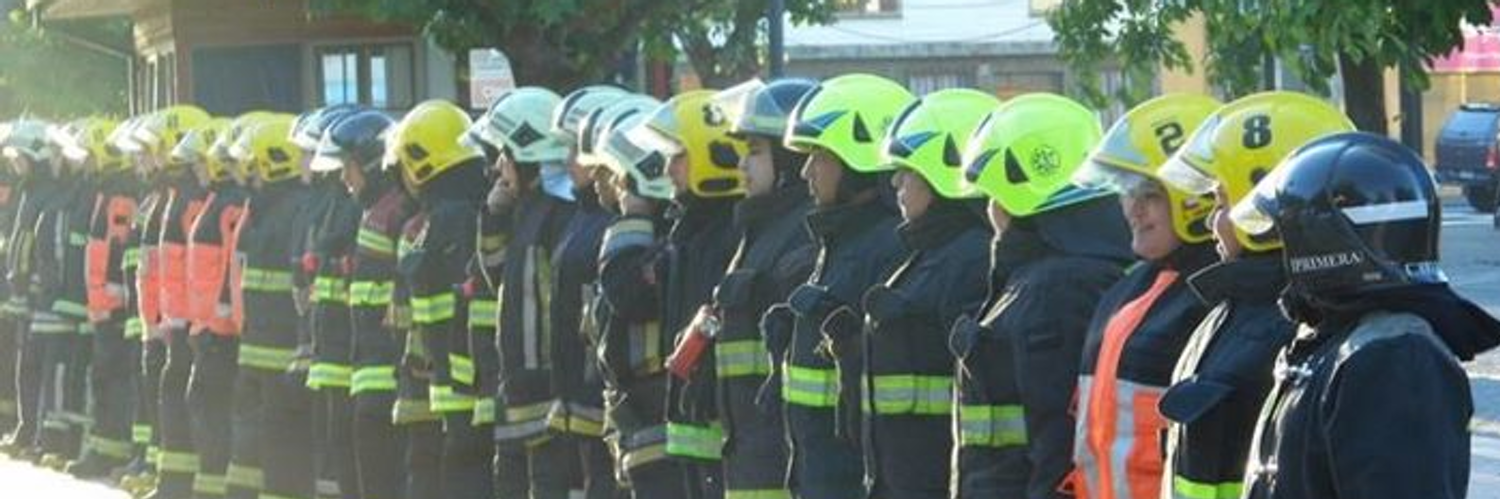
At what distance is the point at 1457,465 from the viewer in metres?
5.40

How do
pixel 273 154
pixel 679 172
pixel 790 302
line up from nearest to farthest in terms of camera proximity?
pixel 790 302 → pixel 679 172 → pixel 273 154

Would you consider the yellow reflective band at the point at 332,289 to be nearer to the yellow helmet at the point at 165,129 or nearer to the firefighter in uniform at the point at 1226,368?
the yellow helmet at the point at 165,129

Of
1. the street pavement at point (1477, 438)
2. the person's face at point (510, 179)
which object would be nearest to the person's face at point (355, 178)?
the person's face at point (510, 179)

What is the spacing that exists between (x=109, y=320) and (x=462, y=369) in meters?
6.21

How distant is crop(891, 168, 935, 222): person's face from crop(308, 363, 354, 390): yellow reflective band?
17.7 ft

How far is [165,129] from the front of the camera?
17.4 meters

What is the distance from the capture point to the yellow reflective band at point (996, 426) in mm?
7811

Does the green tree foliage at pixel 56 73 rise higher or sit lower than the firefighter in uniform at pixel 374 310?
higher

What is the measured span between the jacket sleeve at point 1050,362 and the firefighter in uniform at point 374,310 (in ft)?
18.7

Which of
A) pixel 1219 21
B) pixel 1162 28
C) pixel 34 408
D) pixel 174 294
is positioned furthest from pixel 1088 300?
pixel 34 408

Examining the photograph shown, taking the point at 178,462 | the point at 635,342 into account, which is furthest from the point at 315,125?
the point at 635,342

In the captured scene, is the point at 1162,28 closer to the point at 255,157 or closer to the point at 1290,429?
the point at 255,157

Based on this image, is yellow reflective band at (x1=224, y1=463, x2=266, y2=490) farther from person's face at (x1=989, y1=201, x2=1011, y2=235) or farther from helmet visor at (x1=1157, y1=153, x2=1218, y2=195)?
helmet visor at (x1=1157, y1=153, x2=1218, y2=195)

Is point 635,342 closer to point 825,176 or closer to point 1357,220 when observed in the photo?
point 825,176
